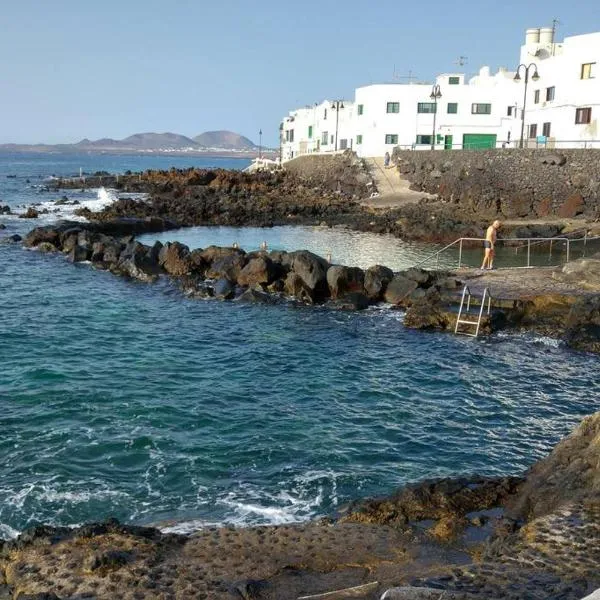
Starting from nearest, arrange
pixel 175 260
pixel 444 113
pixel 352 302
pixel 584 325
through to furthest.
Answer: pixel 584 325, pixel 352 302, pixel 175 260, pixel 444 113

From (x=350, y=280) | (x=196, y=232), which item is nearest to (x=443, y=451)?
(x=350, y=280)

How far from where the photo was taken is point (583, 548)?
9453 millimetres

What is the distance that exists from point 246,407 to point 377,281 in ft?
41.9

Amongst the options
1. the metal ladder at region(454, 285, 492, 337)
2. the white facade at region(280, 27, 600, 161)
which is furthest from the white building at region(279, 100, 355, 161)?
the metal ladder at region(454, 285, 492, 337)

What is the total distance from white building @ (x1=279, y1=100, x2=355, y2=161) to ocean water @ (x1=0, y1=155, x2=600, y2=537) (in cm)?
6234

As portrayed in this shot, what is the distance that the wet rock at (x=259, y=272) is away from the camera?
3053cm

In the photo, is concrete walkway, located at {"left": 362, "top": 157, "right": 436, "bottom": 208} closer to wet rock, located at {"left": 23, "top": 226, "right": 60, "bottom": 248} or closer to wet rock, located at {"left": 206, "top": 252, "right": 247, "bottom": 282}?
wet rock, located at {"left": 23, "top": 226, "right": 60, "bottom": 248}

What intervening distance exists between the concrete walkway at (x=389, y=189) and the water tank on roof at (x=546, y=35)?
18215 millimetres

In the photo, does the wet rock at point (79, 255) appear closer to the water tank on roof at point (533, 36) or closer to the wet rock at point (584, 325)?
the wet rock at point (584, 325)

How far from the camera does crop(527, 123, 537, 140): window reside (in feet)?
206

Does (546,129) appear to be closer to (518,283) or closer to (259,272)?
(518,283)

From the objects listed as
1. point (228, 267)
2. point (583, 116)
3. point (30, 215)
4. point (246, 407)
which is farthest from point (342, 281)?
point (583, 116)

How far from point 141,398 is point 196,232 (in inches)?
1315

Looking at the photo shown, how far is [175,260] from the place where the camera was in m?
33.8
